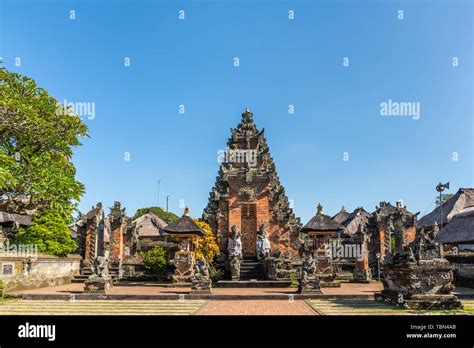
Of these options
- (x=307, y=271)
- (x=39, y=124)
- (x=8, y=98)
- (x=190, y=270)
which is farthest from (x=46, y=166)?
(x=307, y=271)

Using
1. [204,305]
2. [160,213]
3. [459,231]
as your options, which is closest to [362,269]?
[459,231]

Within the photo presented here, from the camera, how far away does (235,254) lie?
24.3m

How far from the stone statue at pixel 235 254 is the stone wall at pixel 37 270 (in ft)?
35.8

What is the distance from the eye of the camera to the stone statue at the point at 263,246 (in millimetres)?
25906

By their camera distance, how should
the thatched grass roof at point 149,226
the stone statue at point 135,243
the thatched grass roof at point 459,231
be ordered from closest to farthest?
1. the thatched grass roof at point 459,231
2. the stone statue at point 135,243
3. the thatched grass roof at point 149,226

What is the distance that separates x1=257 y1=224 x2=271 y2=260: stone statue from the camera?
25906 mm

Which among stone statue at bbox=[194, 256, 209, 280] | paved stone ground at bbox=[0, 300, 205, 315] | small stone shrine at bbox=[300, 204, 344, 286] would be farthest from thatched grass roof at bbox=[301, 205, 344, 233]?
paved stone ground at bbox=[0, 300, 205, 315]

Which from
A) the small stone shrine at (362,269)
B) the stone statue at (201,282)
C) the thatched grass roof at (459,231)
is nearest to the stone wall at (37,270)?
the stone statue at (201,282)

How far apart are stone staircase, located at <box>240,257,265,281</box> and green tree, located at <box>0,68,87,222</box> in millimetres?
11119

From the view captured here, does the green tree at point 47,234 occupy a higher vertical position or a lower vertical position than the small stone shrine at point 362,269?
higher

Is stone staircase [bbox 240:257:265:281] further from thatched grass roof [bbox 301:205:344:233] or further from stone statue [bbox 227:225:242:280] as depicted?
thatched grass roof [bbox 301:205:344:233]

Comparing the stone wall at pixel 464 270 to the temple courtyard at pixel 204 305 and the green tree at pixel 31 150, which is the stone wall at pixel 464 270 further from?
the green tree at pixel 31 150

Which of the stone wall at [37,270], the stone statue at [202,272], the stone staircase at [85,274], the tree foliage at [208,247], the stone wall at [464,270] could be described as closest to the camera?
the stone statue at [202,272]
